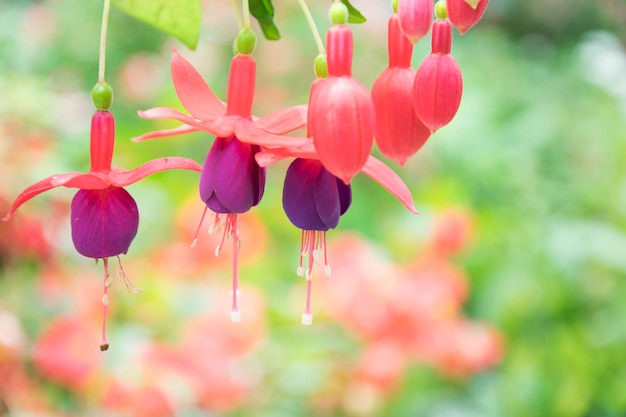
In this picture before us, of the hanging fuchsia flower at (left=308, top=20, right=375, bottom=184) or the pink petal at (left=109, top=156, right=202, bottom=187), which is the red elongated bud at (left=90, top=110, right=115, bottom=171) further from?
the hanging fuchsia flower at (left=308, top=20, right=375, bottom=184)

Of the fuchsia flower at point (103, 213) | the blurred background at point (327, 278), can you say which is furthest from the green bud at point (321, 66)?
the blurred background at point (327, 278)

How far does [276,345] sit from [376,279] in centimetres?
28

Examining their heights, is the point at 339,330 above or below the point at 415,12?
below

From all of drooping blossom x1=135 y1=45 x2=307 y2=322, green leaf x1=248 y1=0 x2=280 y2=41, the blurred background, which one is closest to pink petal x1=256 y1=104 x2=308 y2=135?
drooping blossom x1=135 y1=45 x2=307 y2=322

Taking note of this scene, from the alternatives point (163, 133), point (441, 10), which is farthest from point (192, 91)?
point (441, 10)

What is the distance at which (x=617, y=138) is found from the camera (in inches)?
99.4

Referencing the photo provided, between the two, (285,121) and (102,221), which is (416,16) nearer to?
(285,121)

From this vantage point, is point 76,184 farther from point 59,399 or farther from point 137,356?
point 59,399

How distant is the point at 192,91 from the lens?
1.52ft

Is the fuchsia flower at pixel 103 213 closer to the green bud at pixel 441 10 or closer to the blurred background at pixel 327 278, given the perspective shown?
the green bud at pixel 441 10

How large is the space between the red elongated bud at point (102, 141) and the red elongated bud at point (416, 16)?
0.18 metres

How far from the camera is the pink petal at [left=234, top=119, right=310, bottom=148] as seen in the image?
41cm

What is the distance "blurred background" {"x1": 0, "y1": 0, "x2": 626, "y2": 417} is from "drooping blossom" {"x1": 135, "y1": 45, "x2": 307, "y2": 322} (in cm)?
93

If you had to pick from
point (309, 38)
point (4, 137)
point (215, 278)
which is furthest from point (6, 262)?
point (309, 38)
